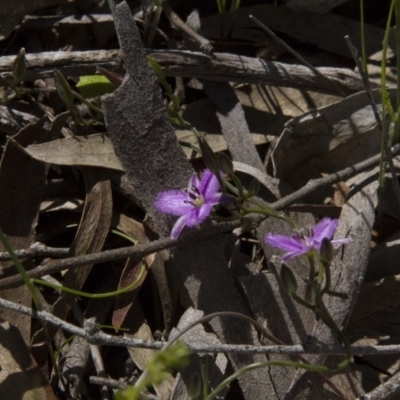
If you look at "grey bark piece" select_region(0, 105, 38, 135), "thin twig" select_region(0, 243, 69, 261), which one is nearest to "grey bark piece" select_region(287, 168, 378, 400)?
"thin twig" select_region(0, 243, 69, 261)

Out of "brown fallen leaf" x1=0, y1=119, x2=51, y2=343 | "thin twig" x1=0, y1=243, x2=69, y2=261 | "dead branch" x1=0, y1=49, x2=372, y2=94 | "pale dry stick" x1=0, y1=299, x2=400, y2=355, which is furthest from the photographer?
"dead branch" x1=0, y1=49, x2=372, y2=94

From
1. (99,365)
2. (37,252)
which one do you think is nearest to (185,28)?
(37,252)

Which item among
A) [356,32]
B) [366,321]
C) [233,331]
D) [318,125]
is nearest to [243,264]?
[233,331]

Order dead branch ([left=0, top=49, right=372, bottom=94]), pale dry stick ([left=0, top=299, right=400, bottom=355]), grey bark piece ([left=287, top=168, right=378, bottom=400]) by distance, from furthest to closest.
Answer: dead branch ([left=0, top=49, right=372, bottom=94]) < grey bark piece ([left=287, top=168, right=378, bottom=400]) < pale dry stick ([left=0, top=299, right=400, bottom=355])

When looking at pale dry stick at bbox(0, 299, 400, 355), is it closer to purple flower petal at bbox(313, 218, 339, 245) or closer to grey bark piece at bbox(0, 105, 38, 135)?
purple flower petal at bbox(313, 218, 339, 245)

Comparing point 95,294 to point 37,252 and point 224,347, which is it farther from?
point 224,347

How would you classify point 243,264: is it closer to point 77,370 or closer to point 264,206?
point 264,206
